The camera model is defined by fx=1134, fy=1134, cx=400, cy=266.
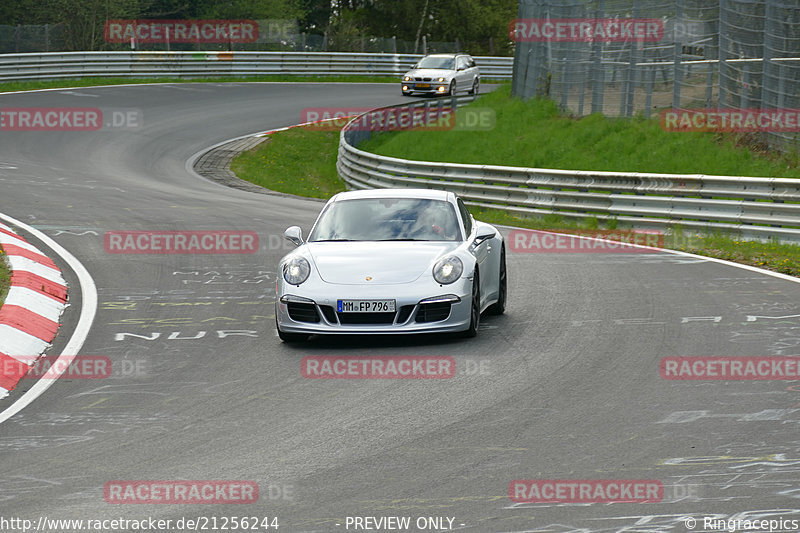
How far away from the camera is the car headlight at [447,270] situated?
9.78 metres

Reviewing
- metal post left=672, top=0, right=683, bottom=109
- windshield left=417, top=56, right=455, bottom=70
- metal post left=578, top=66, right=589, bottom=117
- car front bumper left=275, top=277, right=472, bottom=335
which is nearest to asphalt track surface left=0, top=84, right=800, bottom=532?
car front bumper left=275, top=277, right=472, bottom=335

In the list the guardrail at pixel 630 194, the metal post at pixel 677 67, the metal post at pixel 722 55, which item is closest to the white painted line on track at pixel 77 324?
the guardrail at pixel 630 194

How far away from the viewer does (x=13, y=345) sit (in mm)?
9539

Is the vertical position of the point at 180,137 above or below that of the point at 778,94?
below

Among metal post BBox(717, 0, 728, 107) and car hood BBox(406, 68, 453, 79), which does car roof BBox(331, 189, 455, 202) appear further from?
car hood BBox(406, 68, 453, 79)

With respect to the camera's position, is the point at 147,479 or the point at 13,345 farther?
the point at 13,345

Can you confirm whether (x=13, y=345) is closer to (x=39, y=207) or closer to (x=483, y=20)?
(x=39, y=207)

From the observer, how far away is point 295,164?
3241cm

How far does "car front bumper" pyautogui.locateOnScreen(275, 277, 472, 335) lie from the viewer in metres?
9.50

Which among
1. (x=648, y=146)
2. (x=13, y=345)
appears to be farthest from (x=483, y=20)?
(x=13, y=345)

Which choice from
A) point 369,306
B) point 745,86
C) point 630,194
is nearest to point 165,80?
point 745,86

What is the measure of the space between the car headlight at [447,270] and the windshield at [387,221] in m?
0.69

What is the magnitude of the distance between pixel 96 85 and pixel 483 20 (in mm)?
39587

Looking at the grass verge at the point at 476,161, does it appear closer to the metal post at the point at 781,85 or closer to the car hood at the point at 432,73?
the metal post at the point at 781,85
